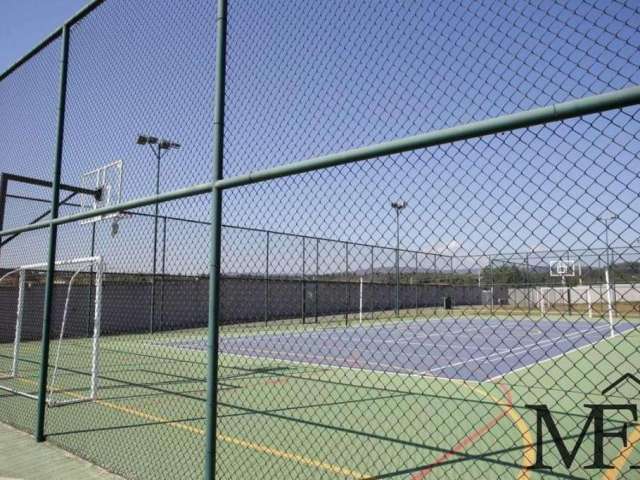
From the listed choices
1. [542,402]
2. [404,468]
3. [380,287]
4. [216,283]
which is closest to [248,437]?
[404,468]

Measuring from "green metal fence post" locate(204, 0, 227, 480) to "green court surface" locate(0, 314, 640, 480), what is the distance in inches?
62.0

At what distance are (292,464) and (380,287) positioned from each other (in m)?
27.4

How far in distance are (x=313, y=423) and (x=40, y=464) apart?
290cm

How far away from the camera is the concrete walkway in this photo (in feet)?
14.5

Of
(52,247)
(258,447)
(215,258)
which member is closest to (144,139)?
(52,247)

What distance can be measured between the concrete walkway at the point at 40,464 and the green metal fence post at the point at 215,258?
1.63m

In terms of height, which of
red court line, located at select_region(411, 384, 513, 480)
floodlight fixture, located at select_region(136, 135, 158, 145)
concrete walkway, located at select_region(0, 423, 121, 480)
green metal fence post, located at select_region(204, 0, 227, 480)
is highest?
floodlight fixture, located at select_region(136, 135, 158, 145)

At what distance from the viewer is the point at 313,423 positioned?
601cm

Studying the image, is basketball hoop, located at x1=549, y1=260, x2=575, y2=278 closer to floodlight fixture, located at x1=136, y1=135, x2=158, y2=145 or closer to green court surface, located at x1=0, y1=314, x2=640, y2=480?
green court surface, located at x1=0, y1=314, x2=640, y2=480

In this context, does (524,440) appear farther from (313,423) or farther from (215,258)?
(215,258)

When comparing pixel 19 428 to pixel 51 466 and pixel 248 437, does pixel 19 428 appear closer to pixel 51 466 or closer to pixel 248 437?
pixel 51 466

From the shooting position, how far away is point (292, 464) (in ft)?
16.4

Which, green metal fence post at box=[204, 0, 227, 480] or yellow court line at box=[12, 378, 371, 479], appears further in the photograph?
yellow court line at box=[12, 378, 371, 479]

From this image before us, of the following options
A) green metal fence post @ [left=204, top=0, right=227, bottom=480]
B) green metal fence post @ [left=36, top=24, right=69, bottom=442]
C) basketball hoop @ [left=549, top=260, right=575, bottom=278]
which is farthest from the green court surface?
green metal fence post @ [left=204, top=0, right=227, bottom=480]
